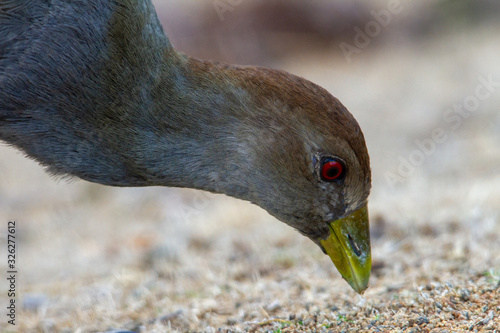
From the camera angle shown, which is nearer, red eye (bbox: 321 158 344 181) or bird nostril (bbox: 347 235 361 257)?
red eye (bbox: 321 158 344 181)

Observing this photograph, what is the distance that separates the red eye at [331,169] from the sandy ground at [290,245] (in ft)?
2.49

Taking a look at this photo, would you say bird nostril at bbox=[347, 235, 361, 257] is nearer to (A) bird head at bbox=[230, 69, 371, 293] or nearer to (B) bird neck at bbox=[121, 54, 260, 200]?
(A) bird head at bbox=[230, 69, 371, 293]

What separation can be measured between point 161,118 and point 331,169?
947 millimetres

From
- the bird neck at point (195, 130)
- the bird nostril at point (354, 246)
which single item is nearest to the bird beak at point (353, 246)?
the bird nostril at point (354, 246)

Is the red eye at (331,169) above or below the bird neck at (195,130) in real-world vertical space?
below

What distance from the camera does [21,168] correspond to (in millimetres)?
9688

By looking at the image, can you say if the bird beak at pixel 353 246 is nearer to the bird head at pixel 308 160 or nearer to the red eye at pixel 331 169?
the bird head at pixel 308 160

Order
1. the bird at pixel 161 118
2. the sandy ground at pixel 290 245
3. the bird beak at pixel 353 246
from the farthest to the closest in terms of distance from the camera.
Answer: the sandy ground at pixel 290 245 < the bird beak at pixel 353 246 < the bird at pixel 161 118

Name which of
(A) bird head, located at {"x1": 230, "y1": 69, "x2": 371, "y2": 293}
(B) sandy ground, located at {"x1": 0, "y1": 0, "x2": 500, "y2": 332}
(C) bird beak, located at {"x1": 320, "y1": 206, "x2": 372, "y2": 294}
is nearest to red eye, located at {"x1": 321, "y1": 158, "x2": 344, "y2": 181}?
(A) bird head, located at {"x1": 230, "y1": 69, "x2": 371, "y2": 293}

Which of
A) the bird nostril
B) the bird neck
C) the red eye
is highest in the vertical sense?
the bird neck

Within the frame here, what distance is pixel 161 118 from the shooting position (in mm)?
3541

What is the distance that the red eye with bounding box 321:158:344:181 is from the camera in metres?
3.48

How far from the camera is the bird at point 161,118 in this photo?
3.46 metres

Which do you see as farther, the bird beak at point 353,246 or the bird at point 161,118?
the bird beak at point 353,246
